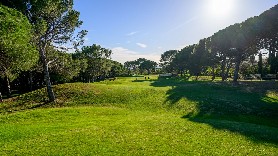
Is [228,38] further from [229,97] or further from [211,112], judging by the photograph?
[211,112]

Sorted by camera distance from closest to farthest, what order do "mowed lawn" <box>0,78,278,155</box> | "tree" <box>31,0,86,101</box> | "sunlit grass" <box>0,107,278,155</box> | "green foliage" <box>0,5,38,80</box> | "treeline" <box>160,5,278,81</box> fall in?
"sunlit grass" <box>0,107,278,155</box> < "mowed lawn" <box>0,78,278,155</box> < "green foliage" <box>0,5,38,80</box> < "tree" <box>31,0,86,101</box> < "treeline" <box>160,5,278,81</box>

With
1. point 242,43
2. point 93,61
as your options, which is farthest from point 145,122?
point 93,61

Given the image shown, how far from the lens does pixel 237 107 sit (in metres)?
51.6

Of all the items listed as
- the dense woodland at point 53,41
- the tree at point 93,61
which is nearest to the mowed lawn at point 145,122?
the dense woodland at point 53,41

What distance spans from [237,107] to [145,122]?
21.2m

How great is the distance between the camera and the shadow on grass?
1419 inches

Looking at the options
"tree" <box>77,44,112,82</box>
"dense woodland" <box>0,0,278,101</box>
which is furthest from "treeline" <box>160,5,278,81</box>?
"tree" <box>77,44,112,82</box>

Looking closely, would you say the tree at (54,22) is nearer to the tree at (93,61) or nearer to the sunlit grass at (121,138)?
the sunlit grass at (121,138)

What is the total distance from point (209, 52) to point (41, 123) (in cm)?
9064

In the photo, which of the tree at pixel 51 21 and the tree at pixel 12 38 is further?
the tree at pixel 51 21

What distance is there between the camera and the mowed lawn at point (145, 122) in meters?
26.5

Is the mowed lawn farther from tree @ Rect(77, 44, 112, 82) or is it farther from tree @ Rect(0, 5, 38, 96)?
tree @ Rect(77, 44, 112, 82)

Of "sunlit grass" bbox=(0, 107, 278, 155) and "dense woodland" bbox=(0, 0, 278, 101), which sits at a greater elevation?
"dense woodland" bbox=(0, 0, 278, 101)

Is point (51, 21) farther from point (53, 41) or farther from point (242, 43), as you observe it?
point (242, 43)
